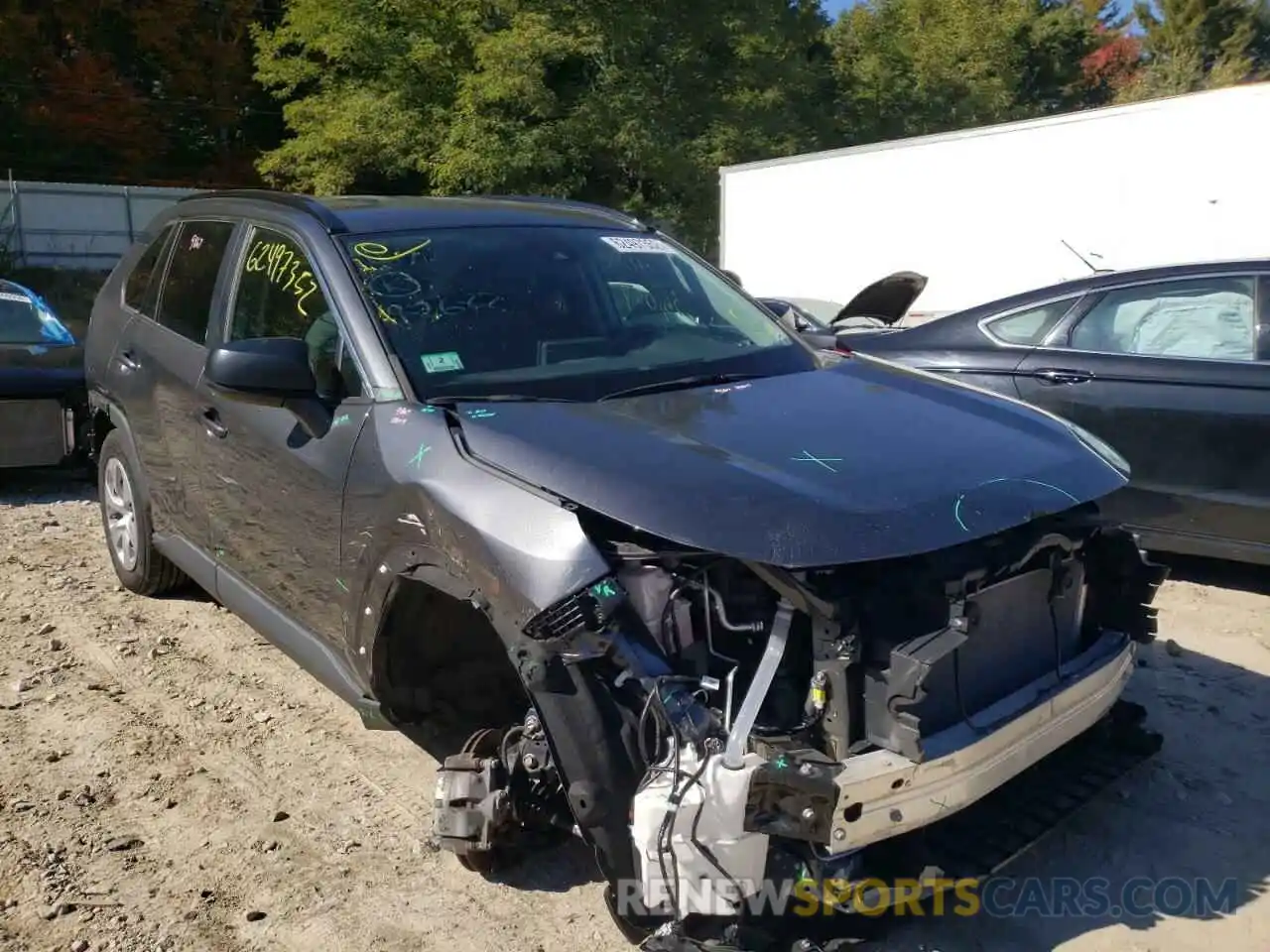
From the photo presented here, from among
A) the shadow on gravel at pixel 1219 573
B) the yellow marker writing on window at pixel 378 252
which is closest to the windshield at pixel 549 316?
the yellow marker writing on window at pixel 378 252

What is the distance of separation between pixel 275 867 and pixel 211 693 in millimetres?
1425

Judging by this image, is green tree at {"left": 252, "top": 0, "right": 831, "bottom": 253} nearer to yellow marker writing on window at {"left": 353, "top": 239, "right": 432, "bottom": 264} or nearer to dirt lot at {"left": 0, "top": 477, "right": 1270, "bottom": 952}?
dirt lot at {"left": 0, "top": 477, "right": 1270, "bottom": 952}

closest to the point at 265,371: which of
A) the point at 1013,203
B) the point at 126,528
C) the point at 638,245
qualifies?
the point at 638,245

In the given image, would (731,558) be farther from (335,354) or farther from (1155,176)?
(1155,176)

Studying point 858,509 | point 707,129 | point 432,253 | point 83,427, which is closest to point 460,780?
point 858,509

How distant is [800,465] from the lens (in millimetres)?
2887

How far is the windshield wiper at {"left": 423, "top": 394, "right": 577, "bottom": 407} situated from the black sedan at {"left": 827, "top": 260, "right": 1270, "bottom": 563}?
331 cm

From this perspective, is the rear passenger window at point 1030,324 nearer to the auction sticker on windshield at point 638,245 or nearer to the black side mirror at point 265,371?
the auction sticker on windshield at point 638,245

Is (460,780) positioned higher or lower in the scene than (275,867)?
higher

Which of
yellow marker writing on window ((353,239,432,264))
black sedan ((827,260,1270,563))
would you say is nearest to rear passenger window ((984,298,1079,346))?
black sedan ((827,260,1270,563))

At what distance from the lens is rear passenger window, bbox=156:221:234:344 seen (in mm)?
4520

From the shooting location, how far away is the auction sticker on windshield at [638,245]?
430 cm

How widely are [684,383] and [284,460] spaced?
1.30 m

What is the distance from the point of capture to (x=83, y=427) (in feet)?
25.1
